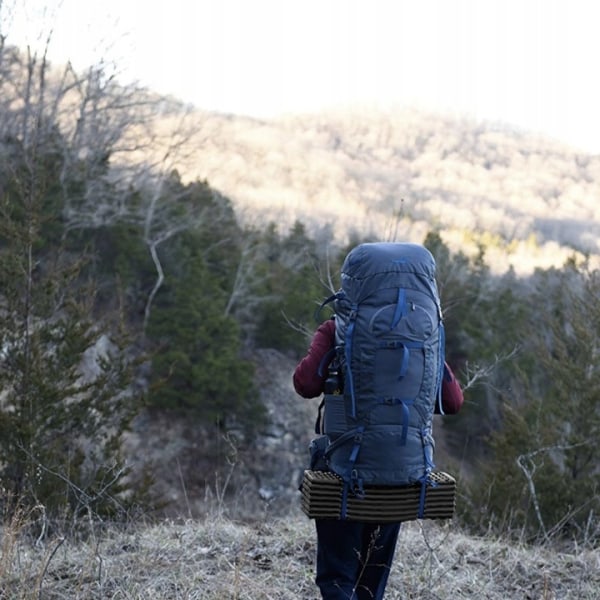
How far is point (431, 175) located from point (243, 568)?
120 m

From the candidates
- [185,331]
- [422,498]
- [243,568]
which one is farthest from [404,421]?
[185,331]

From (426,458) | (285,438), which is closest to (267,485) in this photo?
(285,438)

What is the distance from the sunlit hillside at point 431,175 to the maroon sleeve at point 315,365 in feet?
165

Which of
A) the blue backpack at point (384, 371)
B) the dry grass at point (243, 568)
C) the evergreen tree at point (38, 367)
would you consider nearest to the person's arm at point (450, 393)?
the blue backpack at point (384, 371)

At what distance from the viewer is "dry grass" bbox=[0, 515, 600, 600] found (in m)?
3.05

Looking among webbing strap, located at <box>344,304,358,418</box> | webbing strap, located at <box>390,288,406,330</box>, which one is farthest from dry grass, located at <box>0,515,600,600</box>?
webbing strap, located at <box>390,288,406,330</box>

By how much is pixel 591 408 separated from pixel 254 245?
14.2 meters

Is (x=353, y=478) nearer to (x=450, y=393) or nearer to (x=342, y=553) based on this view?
(x=342, y=553)

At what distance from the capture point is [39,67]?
2141cm

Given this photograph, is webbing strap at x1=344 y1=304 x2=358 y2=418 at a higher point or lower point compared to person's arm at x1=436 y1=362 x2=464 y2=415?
higher

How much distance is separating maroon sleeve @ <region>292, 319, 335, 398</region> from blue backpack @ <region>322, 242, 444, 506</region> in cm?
5

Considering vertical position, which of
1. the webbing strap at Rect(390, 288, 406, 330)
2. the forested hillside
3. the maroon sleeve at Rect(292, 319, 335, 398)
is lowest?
the forested hillside

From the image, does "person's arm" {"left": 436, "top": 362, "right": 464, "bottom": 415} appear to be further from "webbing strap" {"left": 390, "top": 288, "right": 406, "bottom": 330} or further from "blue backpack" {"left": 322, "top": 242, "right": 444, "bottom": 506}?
"webbing strap" {"left": 390, "top": 288, "right": 406, "bottom": 330}

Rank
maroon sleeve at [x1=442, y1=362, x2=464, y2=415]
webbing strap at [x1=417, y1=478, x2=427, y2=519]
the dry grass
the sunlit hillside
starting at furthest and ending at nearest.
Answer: the sunlit hillside, the dry grass, maroon sleeve at [x1=442, y1=362, x2=464, y2=415], webbing strap at [x1=417, y1=478, x2=427, y2=519]
